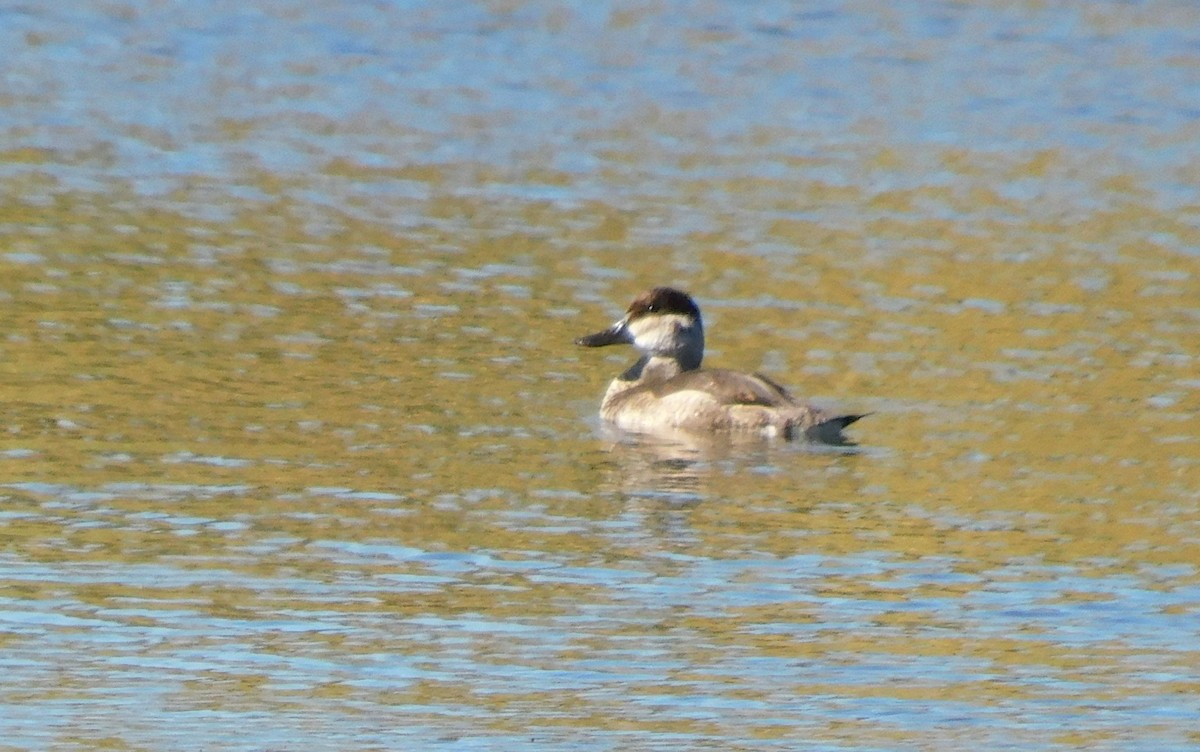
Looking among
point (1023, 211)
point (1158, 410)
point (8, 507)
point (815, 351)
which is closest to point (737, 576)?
point (8, 507)

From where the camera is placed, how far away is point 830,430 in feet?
45.5

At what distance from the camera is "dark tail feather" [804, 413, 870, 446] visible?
45.2 ft

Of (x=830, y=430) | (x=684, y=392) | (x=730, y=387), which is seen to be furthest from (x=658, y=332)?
(x=830, y=430)

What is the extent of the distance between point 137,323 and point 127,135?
8383mm

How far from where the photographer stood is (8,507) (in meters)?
11.2

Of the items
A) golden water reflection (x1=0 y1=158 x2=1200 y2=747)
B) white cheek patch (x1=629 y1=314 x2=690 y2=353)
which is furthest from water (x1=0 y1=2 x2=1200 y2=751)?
white cheek patch (x1=629 y1=314 x2=690 y2=353)

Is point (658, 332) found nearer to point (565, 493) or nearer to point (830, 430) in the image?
point (830, 430)

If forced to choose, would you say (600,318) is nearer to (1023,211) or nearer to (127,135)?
(1023,211)

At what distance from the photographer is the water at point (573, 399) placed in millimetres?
8742

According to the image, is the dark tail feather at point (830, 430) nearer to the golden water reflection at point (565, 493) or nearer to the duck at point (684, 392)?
the duck at point (684, 392)

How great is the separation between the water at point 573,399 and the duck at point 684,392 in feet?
0.91

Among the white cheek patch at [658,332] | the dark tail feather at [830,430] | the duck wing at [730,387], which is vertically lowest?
the dark tail feather at [830,430]

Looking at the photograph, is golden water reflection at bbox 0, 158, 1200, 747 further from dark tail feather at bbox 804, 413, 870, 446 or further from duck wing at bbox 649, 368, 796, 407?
duck wing at bbox 649, 368, 796, 407

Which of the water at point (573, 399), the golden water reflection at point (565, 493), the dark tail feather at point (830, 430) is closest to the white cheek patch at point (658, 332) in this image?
the golden water reflection at point (565, 493)
